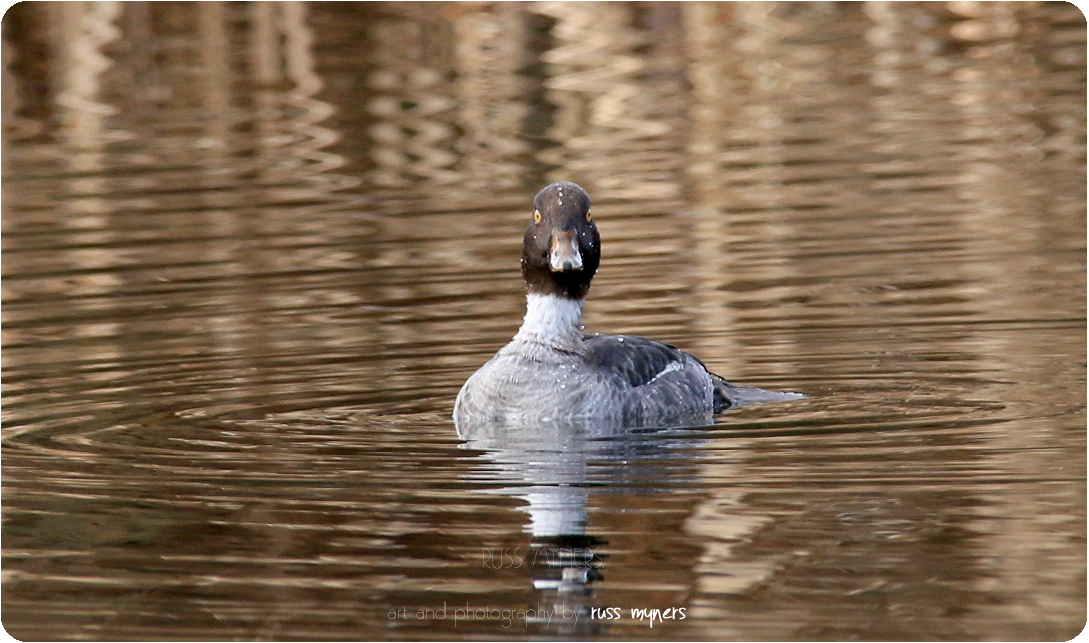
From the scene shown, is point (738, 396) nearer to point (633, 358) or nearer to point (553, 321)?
point (633, 358)

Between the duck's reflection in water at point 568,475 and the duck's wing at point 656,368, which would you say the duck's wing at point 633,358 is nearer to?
the duck's wing at point 656,368

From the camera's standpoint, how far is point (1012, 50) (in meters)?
27.5

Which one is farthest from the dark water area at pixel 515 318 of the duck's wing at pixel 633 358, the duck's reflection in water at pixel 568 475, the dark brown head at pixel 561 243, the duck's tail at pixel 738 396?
the dark brown head at pixel 561 243

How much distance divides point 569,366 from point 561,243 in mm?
833

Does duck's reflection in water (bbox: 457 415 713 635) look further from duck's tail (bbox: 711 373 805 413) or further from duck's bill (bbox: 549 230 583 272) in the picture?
duck's bill (bbox: 549 230 583 272)

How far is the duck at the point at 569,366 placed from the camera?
36.3ft

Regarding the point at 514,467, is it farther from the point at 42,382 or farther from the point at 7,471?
the point at 42,382

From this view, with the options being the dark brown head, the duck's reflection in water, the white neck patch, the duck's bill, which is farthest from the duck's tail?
the duck's bill

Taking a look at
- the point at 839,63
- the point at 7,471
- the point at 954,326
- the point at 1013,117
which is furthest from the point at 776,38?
the point at 7,471

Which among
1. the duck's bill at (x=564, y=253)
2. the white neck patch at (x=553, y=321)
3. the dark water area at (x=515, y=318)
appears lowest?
the dark water area at (x=515, y=318)

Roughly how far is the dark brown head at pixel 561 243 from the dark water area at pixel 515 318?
94 cm

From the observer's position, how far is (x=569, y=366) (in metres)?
11.4

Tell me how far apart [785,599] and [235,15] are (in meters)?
22.4

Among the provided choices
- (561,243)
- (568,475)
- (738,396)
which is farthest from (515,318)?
(568,475)
